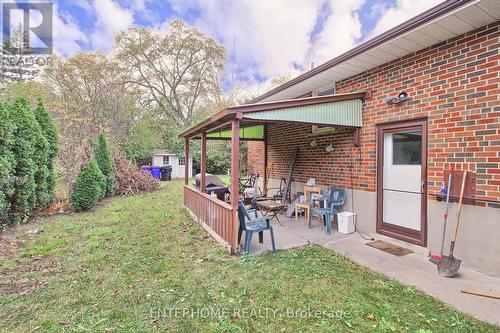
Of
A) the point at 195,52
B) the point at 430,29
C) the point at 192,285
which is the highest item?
the point at 195,52

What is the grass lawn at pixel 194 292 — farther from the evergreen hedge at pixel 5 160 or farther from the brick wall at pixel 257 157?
the brick wall at pixel 257 157

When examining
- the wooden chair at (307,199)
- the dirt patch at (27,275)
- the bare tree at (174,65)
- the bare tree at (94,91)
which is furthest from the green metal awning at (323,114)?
the bare tree at (174,65)

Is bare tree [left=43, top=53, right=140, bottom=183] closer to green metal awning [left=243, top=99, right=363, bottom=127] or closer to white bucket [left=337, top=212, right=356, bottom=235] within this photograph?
green metal awning [left=243, top=99, right=363, bottom=127]

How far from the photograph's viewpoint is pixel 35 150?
7.00 meters

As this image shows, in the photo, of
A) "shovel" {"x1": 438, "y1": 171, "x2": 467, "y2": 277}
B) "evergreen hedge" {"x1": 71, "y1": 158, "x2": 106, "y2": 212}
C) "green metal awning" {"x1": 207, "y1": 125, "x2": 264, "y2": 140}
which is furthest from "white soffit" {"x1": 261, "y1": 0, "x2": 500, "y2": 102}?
"evergreen hedge" {"x1": 71, "y1": 158, "x2": 106, "y2": 212}

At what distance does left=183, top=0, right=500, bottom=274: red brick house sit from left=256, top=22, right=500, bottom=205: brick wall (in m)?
0.01

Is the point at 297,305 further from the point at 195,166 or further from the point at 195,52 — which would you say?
the point at 195,52

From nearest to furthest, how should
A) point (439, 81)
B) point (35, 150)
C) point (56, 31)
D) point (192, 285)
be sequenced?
point (192, 285), point (439, 81), point (35, 150), point (56, 31)

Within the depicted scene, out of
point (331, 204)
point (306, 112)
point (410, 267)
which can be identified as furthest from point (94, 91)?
point (410, 267)

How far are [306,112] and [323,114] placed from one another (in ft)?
1.34

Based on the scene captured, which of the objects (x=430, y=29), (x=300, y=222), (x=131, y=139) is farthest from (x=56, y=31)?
(x=430, y=29)

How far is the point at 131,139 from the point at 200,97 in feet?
26.9

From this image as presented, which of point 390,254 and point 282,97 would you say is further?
point 282,97

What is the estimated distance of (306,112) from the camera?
15.5 ft
